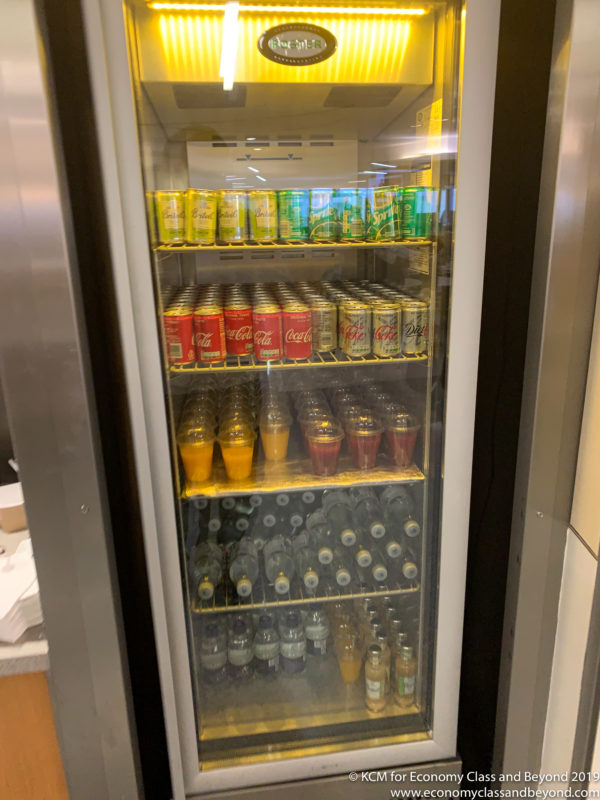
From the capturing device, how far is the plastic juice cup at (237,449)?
1442 millimetres

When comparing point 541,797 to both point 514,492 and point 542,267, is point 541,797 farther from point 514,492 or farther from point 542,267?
point 542,267

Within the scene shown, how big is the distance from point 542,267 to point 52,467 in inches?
41.4

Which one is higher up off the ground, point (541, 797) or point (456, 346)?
point (456, 346)

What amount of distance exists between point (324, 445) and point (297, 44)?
920 mm

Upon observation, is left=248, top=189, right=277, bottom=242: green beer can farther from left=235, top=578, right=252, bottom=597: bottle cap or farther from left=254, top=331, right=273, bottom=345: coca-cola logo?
left=235, top=578, right=252, bottom=597: bottle cap

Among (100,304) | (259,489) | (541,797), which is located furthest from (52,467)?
(541,797)

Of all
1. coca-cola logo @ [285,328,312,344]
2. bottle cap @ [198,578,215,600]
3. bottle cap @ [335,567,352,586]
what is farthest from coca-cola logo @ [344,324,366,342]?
bottle cap @ [198,578,215,600]

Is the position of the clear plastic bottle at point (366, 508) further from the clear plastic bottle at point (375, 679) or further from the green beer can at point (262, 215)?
the green beer can at point (262, 215)

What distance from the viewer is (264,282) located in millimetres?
1566

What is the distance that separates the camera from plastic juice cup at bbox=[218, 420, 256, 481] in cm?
144

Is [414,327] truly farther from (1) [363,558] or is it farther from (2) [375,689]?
(2) [375,689]

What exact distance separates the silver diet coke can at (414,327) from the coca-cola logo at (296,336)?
9.4 inches

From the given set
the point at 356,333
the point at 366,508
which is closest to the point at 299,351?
the point at 356,333

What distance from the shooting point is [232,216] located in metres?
Result: 1.28
